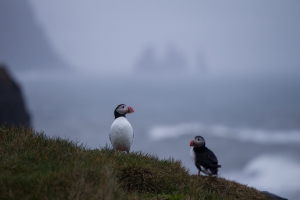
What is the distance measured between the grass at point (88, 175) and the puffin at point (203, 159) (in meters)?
0.18

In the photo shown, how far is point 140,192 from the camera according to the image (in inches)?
254

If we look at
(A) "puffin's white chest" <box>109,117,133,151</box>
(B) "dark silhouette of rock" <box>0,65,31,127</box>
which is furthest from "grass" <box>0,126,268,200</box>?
(B) "dark silhouette of rock" <box>0,65,31,127</box>

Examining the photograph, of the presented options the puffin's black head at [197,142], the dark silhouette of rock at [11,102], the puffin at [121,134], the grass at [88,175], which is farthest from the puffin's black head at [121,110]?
the dark silhouette of rock at [11,102]

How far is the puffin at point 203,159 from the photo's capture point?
833 cm

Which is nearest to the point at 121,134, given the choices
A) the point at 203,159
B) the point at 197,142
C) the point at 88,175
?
the point at 197,142

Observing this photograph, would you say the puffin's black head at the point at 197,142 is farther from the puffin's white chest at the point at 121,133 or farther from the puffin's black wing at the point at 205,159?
the puffin's white chest at the point at 121,133

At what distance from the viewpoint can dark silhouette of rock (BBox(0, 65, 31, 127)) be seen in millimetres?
25453

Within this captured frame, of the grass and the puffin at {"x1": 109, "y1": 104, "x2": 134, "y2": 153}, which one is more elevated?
the puffin at {"x1": 109, "y1": 104, "x2": 134, "y2": 153}

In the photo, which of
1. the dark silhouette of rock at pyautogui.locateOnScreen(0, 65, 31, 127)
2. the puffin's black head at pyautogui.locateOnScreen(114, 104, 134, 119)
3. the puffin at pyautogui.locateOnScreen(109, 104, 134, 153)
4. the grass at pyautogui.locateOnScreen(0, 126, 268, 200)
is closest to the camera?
the grass at pyautogui.locateOnScreen(0, 126, 268, 200)

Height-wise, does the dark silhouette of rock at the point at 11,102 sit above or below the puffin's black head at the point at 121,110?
above

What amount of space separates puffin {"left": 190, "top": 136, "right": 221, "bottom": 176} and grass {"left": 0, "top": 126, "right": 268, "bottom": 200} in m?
0.18

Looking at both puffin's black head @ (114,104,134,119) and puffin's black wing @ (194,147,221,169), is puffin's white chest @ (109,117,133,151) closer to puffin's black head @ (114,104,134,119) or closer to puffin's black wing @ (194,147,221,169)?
puffin's black head @ (114,104,134,119)

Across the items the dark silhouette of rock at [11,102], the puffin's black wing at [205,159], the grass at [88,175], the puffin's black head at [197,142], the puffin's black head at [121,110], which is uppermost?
the dark silhouette of rock at [11,102]

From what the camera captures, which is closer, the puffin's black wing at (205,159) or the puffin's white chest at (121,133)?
the puffin's black wing at (205,159)
